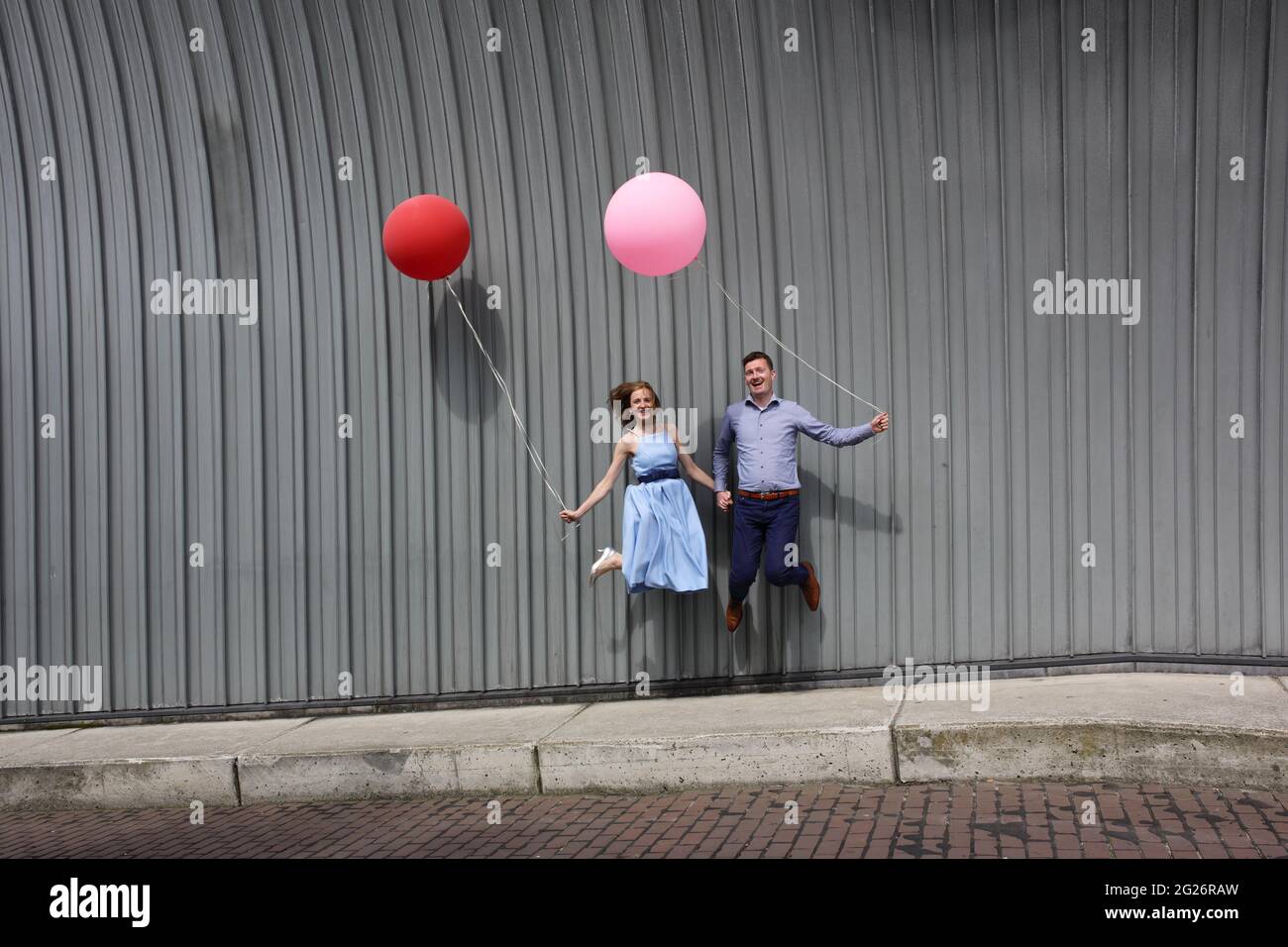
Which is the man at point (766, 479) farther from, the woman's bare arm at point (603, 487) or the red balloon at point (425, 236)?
the red balloon at point (425, 236)

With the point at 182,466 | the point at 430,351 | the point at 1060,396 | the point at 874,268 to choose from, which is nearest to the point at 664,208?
the point at 874,268

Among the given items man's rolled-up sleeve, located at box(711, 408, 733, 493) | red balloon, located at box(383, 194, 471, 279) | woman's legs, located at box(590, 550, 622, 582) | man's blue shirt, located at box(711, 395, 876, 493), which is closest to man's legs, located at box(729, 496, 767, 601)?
man's blue shirt, located at box(711, 395, 876, 493)

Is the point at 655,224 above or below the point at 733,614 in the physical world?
above

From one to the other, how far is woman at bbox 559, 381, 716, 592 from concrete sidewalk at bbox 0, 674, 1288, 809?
34.5 inches

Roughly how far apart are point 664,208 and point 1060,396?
2.88 meters

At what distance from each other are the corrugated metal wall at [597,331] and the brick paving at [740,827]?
5.90 feet

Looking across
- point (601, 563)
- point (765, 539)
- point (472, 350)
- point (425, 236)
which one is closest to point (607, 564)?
point (601, 563)

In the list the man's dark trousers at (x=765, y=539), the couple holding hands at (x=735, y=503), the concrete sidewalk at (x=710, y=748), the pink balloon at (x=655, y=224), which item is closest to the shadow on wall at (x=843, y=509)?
the couple holding hands at (x=735, y=503)

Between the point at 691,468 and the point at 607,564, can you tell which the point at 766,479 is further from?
the point at 607,564

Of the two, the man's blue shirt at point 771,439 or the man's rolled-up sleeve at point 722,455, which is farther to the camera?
the man's rolled-up sleeve at point 722,455

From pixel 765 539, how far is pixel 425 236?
2.93m

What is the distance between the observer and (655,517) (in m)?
8.12

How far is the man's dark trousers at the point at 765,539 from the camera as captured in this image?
8055mm

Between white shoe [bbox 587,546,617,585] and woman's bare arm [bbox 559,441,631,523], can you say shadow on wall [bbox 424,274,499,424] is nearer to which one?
woman's bare arm [bbox 559,441,631,523]
